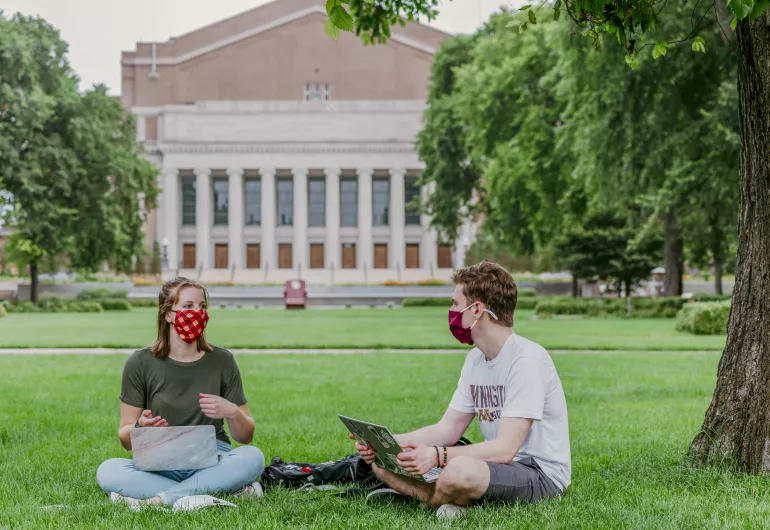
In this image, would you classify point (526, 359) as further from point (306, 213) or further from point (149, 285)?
point (306, 213)

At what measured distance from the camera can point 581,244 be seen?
44.6 m

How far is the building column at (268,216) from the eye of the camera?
8456 cm

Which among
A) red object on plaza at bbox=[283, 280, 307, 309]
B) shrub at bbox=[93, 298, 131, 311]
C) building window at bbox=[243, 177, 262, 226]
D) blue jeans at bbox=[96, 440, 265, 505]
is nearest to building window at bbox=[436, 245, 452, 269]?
building window at bbox=[243, 177, 262, 226]

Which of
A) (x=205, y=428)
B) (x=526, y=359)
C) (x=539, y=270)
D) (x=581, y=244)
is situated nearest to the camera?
(x=526, y=359)

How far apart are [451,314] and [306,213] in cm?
8092

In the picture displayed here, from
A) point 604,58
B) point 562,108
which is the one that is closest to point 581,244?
point 562,108

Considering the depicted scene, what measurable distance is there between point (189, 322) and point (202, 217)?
3154 inches

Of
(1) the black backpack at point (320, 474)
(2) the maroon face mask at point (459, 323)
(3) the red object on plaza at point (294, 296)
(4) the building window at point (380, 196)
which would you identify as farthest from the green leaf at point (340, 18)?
(4) the building window at point (380, 196)

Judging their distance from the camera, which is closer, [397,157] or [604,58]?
[604,58]

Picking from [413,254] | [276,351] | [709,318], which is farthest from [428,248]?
[276,351]

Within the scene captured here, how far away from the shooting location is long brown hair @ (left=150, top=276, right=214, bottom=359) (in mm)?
5641

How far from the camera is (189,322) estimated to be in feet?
18.4

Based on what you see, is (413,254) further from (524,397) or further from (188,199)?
(524,397)

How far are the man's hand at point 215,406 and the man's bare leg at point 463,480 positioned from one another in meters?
1.24
